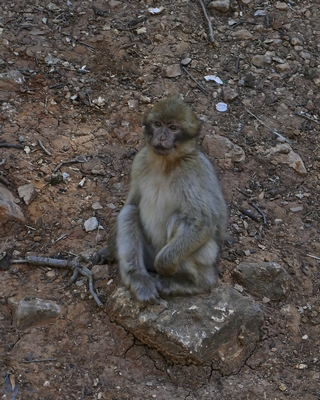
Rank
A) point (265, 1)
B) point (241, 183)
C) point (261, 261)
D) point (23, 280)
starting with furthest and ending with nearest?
point (265, 1) < point (241, 183) < point (261, 261) < point (23, 280)

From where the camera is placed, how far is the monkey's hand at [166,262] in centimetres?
457

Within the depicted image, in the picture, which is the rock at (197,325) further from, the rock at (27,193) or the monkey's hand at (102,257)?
Result: the rock at (27,193)

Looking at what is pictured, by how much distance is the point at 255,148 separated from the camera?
6578 mm

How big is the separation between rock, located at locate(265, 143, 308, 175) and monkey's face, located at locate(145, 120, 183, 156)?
2.23 meters

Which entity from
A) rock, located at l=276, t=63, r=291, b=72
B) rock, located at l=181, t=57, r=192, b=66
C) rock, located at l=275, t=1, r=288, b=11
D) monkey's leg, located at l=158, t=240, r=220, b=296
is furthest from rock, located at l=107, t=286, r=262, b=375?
rock, located at l=275, t=1, r=288, b=11

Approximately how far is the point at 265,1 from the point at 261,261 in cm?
410

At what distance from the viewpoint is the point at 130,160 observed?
249 inches

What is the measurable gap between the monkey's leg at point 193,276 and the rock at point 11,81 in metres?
3.04

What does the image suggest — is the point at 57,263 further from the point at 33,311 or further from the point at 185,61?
the point at 185,61

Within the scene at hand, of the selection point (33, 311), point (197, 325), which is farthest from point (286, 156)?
point (33, 311)

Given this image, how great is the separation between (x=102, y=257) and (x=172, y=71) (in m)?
2.78

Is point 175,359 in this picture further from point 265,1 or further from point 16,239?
point 265,1

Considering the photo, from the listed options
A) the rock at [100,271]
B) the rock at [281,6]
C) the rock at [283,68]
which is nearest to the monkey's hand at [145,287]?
the rock at [100,271]

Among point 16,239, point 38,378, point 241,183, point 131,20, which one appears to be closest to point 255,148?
point 241,183
